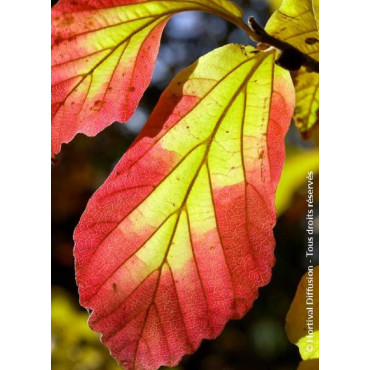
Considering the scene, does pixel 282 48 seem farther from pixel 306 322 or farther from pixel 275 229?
pixel 275 229

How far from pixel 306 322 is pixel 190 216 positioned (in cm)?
13

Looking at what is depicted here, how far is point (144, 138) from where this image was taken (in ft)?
1.58

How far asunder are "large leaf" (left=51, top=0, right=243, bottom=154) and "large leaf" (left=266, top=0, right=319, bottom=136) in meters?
0.03

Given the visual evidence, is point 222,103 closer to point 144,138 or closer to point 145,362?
point 144,138

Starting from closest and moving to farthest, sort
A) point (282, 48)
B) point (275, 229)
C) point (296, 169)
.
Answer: point (282, 48) < point (296, 169) < point (275, 229)

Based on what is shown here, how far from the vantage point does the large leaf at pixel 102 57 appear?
472 millimetres

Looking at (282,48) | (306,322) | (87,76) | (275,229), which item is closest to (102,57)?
(87,76)

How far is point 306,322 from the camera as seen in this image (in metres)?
0.54

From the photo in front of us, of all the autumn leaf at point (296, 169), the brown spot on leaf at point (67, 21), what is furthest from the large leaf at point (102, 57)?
the autumn leaf at point (296, 169)

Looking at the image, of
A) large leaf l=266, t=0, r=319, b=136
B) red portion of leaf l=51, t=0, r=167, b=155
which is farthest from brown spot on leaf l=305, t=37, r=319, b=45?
red portion of leaf l=51, t=0, r=167, b=155

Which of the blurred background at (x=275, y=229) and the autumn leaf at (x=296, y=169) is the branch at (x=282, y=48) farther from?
the autumn leaf at (x=296, y=169)

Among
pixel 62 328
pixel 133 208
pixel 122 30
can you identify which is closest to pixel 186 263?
pixel 133 208

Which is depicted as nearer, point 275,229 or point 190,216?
point 190,216

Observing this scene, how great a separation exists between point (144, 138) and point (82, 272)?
0.11 meters
